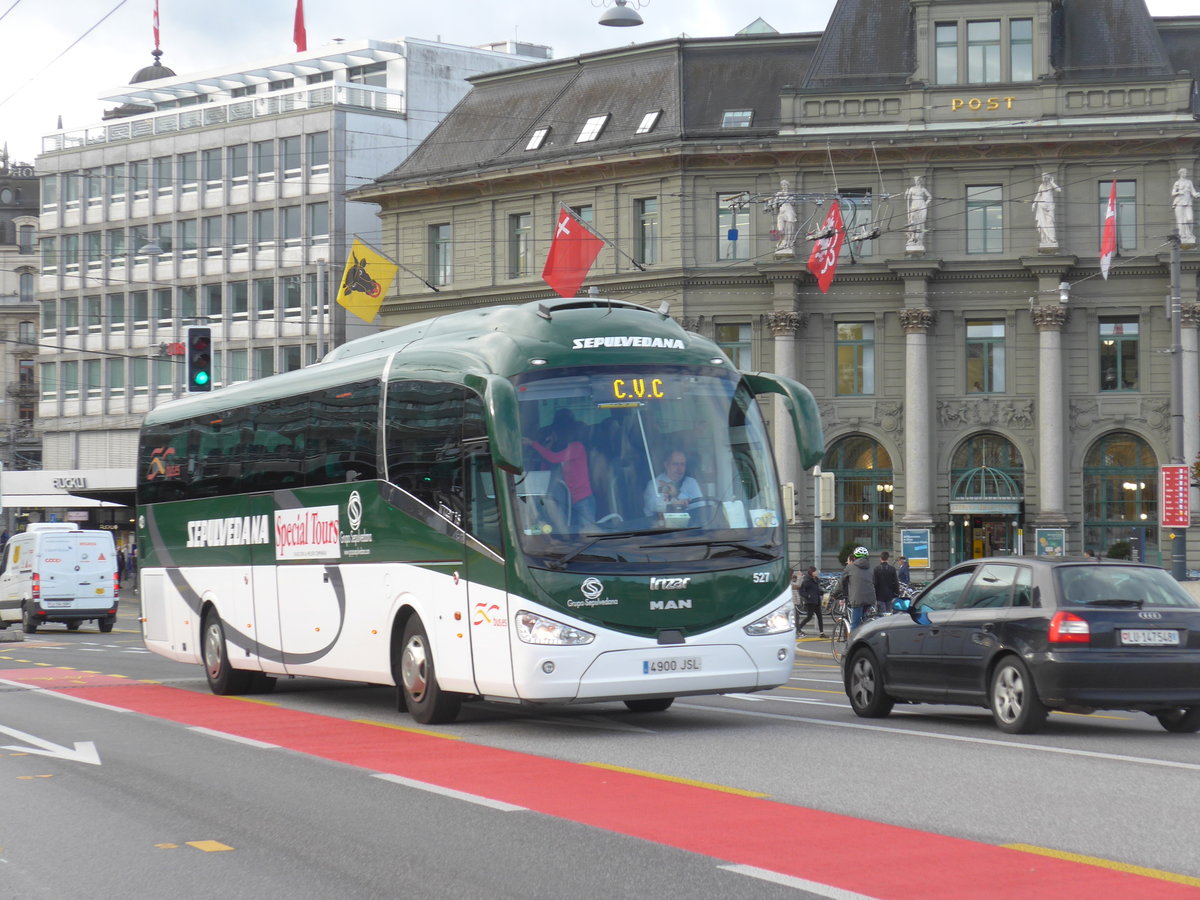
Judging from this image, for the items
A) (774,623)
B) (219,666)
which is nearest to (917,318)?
(219,666)

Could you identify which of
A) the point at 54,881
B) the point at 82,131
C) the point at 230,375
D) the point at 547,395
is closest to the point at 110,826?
the point at 54,881

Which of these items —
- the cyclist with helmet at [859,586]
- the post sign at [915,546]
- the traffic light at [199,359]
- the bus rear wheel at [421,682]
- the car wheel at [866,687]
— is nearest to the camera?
the bus rear wheel at [421,682]

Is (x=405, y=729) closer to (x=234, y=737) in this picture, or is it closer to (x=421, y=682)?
(x=421, y=682)

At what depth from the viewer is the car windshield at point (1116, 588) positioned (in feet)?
47.0

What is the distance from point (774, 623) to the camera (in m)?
14.7

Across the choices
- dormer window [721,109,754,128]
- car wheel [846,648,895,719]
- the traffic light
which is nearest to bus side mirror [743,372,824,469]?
car wheel [846,648,895,719]

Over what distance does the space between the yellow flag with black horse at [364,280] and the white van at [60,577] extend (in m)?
10.6

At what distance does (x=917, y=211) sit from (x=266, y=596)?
116ft

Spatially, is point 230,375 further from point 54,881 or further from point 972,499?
point 54,881

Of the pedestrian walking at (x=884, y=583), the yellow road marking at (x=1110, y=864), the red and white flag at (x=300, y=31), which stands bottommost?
the yellow road marking at (x=1110, y=864)

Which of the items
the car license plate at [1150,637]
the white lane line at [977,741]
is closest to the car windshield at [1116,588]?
the car license plate at [1150,637]

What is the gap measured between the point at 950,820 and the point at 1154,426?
145ft

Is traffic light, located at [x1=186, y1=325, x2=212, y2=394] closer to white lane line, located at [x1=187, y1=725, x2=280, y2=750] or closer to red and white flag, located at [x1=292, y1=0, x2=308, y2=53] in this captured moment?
white lane line, located at [x1=187, y1=725, x2=280, y2=750]

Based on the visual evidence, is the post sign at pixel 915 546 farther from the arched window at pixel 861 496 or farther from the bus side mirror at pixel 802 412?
the bus side mirror at pixel 802 412
